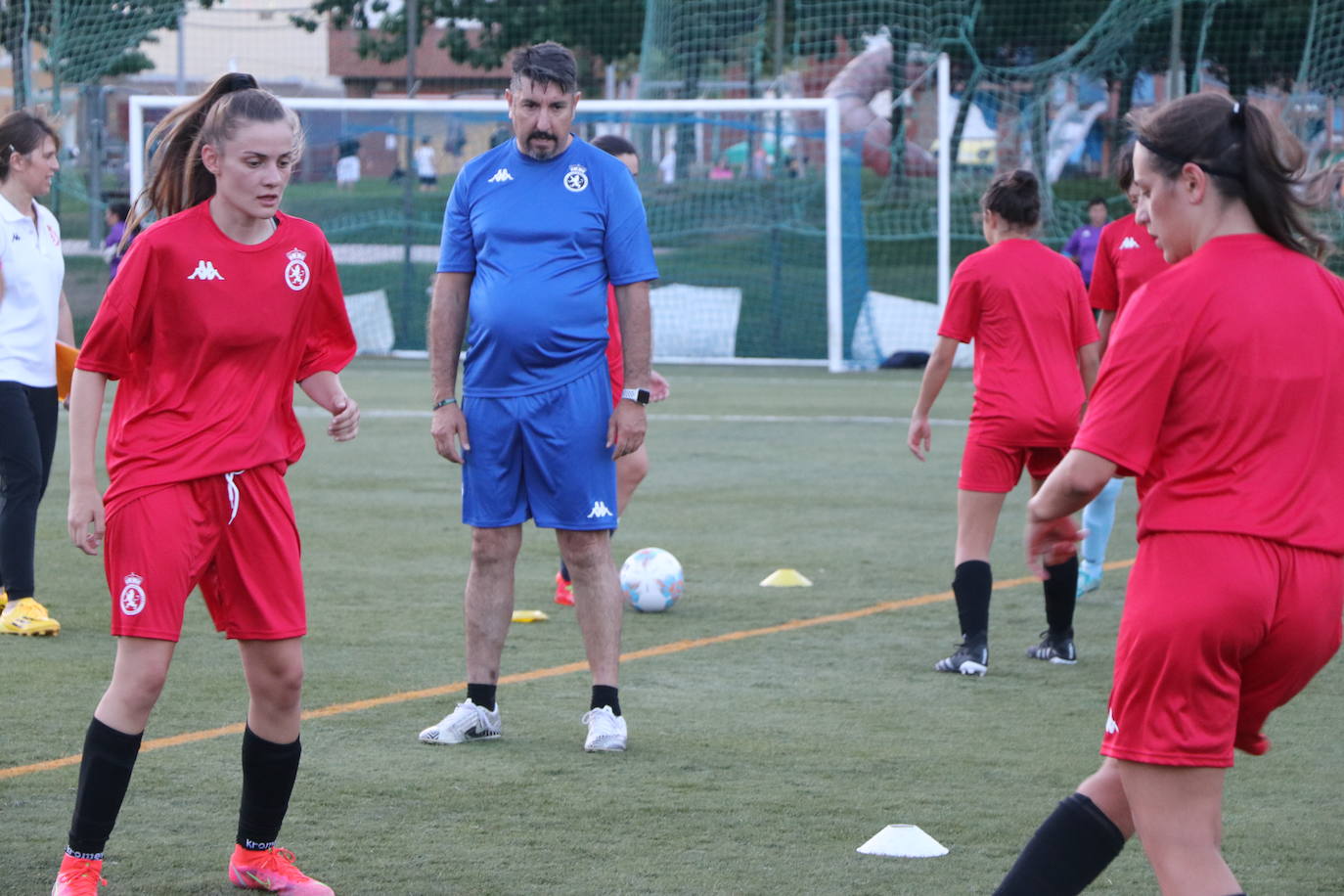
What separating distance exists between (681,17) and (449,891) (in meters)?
18.9

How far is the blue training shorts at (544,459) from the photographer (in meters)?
5.54

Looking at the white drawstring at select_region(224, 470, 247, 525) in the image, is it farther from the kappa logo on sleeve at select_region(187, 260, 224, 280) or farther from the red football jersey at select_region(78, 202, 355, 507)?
the kappa logo on sleeve at select_region(187, 260, 224, 280)

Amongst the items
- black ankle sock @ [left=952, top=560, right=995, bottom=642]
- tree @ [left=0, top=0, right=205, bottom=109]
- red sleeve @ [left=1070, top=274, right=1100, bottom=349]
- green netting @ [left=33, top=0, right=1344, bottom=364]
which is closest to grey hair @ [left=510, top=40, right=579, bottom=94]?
red sleeve @ [left=1070, top=274, right=1100, bottom=349]

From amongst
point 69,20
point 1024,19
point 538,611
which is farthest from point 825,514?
point 1024,19

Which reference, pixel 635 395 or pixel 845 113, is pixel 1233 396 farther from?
pixel 845 113

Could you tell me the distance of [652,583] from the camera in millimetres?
7789

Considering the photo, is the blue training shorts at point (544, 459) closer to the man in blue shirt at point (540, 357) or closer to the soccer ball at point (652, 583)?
the man in blue shirt at point (540, 357)

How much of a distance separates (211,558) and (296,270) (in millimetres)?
693

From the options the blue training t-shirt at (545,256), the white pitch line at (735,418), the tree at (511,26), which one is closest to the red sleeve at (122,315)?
the blue training t-shirt at (545,256)

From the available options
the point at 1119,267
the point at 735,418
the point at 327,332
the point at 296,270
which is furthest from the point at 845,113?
the point at 296,270

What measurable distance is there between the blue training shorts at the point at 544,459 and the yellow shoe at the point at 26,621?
97.0 inches

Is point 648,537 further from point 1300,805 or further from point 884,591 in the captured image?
point 1300,805

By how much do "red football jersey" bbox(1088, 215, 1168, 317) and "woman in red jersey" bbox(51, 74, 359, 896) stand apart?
3728mm

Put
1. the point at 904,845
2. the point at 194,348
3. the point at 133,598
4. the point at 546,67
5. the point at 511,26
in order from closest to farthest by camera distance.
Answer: the point at 133,598
the point at 194,348
the point at 904,845
the point at 546,67
the point at 511,26
